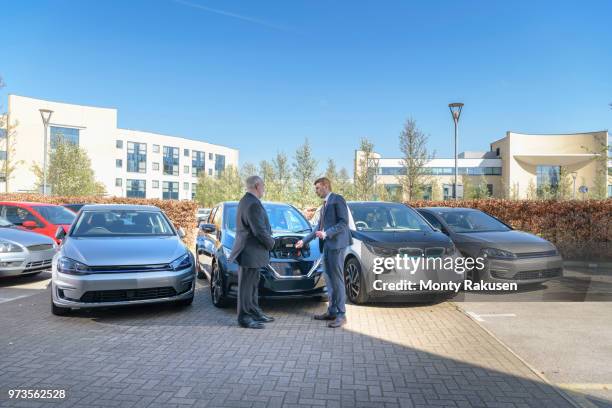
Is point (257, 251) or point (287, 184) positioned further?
point (287, 184)

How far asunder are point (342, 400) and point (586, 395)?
2174mm

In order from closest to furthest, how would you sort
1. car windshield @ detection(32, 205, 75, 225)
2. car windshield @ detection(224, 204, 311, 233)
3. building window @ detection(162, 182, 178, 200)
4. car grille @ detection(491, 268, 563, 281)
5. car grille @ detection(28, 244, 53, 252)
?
car windshield @ detection(224, 204, 311, 233) → car grille @ detection(491, 268, 563, 281) → car grille @ detection(28, 244, 53, 252) → car windshield @ detection(32, 205, 75, 225) → building window @ detection(162, 182, 178, 200)

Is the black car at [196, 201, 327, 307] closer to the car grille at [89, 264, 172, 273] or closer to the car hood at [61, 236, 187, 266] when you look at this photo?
the car hood at [61, 236, 187, 266]

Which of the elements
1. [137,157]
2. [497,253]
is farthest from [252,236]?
[137,157]

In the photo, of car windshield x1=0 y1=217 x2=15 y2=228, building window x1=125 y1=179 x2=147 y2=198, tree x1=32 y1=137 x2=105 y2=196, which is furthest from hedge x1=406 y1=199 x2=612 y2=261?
building window x1=125 y1=179 x2=147 y2=198

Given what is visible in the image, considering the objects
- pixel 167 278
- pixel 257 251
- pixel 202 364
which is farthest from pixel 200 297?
pixel 202 364

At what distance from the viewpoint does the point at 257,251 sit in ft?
18.5

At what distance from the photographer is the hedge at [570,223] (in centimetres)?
1261

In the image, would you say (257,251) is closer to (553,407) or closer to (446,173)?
(553,407)

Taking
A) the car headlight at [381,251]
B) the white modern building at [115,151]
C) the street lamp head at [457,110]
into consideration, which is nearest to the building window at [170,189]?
the white modern building at [115,151]

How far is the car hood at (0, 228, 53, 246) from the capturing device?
29.0ft

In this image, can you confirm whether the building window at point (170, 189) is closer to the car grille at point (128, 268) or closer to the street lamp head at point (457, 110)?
the street lamp head at point (457, 110)

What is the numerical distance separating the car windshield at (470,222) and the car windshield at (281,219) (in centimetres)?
333

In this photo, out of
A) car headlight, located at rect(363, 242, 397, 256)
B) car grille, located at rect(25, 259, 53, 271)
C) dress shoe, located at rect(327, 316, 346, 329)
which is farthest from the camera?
car grille, located at rect(25, 259, 53, 271)
